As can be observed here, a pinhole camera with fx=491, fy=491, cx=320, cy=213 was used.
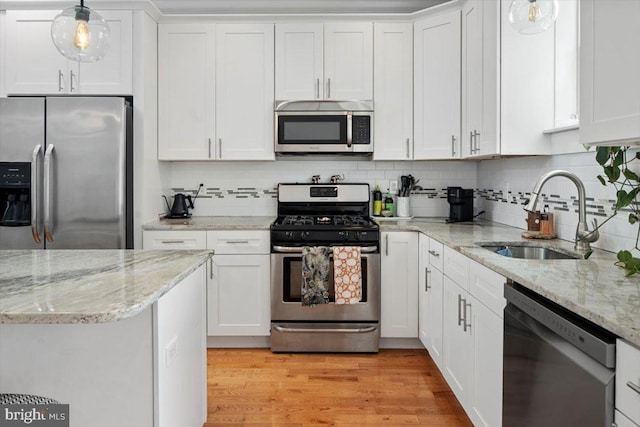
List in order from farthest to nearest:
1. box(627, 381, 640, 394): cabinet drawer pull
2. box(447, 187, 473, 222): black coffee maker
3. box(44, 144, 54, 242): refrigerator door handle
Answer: box(447, 187, 473, 222): black coffee maker
box(44, 144, 54, 242): refrigerator door handle
box(627, 381, 640, 394): cabinet drawer pull

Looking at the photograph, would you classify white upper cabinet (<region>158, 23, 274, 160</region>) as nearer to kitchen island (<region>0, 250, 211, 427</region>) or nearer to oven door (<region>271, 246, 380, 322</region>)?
oven door (<region>271, 246, 380, 322</region>)

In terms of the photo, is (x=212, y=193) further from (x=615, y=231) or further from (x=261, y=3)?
(x=615, y=231)

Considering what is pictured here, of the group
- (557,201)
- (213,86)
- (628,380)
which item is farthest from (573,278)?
(213,86)

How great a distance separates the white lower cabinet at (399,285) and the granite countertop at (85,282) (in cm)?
159

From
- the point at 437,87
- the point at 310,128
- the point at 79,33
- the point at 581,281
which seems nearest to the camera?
the point at 581,281

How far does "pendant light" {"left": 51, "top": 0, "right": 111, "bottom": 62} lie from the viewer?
194cm


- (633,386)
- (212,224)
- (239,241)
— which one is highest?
(212,224)

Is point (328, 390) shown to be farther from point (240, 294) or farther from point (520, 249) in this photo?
point (520, 249)

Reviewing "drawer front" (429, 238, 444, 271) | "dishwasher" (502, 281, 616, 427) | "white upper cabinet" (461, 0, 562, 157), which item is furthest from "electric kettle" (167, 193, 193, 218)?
"dishwasher" (502, 281, 616, 427)

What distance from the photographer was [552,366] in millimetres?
1444

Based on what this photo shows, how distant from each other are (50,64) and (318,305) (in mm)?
2561

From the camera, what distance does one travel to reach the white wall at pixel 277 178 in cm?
410

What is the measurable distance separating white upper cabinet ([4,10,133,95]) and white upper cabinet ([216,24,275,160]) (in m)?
0.67

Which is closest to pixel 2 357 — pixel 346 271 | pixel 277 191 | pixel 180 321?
pixel 180 321
